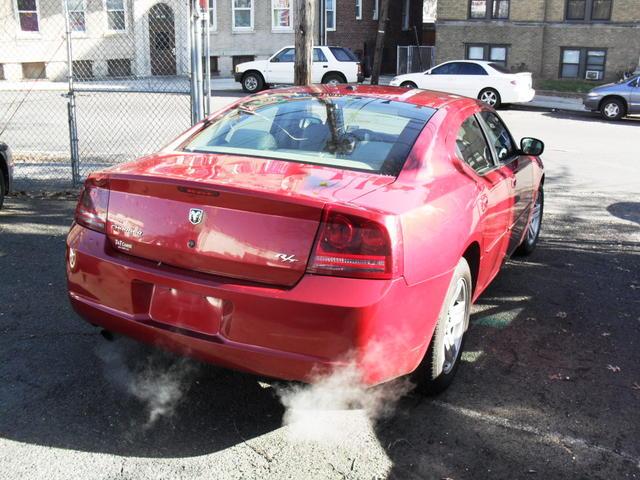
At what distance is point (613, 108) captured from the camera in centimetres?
1925

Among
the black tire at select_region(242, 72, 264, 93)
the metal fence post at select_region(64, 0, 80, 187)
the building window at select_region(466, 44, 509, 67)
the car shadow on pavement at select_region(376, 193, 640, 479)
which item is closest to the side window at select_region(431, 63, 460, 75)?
the black tire at select_region(242, 72, 264, 93)

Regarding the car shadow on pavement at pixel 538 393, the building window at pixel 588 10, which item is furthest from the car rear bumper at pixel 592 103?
the car shadow on pavement at pixel 538 393

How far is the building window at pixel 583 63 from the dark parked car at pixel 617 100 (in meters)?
8.05

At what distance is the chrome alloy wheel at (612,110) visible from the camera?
19219 millimetres

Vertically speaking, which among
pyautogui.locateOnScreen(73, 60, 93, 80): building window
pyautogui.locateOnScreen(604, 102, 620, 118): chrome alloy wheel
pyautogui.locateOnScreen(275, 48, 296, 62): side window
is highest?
pyautogui.locateOnScreen(275, 48, 296, 62): side window

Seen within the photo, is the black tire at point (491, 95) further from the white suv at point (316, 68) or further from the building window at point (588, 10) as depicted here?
the building window at point (588, 10)

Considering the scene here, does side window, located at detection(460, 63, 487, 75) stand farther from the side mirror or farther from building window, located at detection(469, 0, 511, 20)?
the side mirror

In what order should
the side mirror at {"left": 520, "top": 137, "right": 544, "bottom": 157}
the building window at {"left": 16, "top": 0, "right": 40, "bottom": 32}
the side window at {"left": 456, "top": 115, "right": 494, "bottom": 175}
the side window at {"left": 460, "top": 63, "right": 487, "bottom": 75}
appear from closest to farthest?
the side window at {"left": 456, "top": 115, "right": 494, "bottom": 175} → the side mirror at {"left": 520, "top": 137, "right": 544, "bottom": 157} → the side window at {"left": 460, "top": 63, "right": 487, "bottom": 75} → the building window at {"left": 16, "top": 0, "right": 40, "bottom": 32}

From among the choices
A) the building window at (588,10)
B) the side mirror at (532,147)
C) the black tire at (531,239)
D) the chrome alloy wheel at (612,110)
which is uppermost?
the building window at (588,10)

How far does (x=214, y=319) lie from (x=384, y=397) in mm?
1121

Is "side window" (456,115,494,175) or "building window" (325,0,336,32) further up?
"building window" (325,0,336,32)

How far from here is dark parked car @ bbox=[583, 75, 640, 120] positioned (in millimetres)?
18969

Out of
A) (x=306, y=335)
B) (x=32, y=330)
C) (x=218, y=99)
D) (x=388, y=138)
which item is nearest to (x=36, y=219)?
(x=32, y=330)

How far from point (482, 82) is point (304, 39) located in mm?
13185
